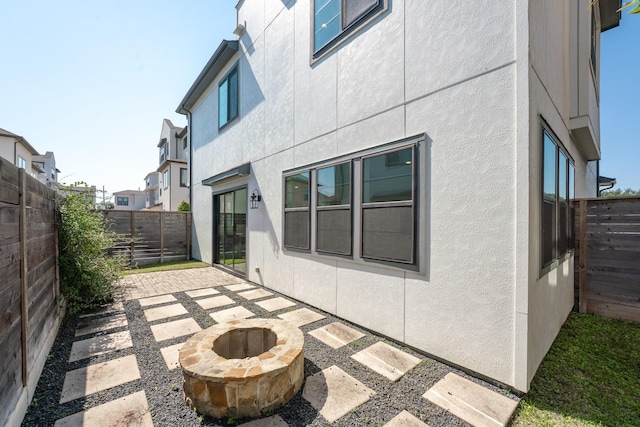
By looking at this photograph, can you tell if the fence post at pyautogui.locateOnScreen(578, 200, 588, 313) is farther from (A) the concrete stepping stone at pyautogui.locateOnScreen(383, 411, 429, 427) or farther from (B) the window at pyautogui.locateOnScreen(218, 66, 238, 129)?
(B) the window at pyautogui.locateOnScreen(218, 66, 238, 129)

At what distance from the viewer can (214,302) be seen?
525cm

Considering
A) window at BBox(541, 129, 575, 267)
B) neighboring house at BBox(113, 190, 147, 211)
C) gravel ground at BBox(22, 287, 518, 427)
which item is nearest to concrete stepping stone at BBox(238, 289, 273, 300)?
gravel ground at BBox(22, 287, 518, 427)

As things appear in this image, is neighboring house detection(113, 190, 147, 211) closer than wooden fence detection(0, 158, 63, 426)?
No

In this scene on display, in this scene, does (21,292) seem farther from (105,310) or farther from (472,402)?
(472,402)

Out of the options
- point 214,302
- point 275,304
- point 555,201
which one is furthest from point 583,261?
point 214,302

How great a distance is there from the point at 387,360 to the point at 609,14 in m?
10.5

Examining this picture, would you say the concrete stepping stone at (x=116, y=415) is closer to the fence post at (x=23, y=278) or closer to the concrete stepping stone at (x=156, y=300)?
the fence post at (x=23, y=278)

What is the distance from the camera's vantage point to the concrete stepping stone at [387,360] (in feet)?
9.50

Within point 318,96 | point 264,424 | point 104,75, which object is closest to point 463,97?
point 318,96

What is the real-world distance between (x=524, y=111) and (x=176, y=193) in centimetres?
1969

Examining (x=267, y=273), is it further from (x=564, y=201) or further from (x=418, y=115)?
(x=564, y=201)

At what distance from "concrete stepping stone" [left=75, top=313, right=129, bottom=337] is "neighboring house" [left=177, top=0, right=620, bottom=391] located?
2891mm

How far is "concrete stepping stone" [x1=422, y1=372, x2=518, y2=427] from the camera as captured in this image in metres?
2.20

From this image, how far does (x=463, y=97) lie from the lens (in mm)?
2932
